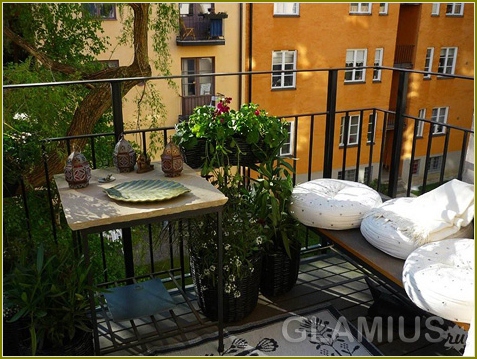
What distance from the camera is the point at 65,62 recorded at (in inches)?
258

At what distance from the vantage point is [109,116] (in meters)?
6.29

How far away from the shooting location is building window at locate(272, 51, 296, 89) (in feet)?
37.1

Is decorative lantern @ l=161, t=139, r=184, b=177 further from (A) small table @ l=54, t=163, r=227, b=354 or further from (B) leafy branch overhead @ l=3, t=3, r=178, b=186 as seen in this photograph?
(B) leafy branch overhead @ l=3, t=3, r=178, b=186

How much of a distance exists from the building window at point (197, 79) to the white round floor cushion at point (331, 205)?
8575mm

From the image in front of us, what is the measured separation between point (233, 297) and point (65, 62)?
17.4 ft

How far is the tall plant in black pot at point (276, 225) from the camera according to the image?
242 centimetres

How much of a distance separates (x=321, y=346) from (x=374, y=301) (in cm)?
43

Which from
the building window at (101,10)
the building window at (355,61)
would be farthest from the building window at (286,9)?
the building window at (101,10)

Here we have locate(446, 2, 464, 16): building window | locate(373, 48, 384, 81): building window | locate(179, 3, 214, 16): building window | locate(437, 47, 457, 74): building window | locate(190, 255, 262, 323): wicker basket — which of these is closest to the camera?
locate(190, 255, 262, 323): wicker basket

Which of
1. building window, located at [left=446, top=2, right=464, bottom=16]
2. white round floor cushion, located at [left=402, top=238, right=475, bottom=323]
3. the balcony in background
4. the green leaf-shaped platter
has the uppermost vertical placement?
building window, located at [left=446, top=2, right=464, bottom=16]

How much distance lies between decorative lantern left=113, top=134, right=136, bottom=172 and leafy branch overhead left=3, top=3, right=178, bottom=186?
6.57 ft

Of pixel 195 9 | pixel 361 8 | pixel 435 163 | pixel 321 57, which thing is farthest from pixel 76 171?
pixel 435 163

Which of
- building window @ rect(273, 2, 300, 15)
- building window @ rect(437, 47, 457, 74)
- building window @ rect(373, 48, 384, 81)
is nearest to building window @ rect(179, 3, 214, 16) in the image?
building window @ rect(273, 2, 300, 15)

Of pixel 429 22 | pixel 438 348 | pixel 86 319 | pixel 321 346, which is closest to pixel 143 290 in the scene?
pixel 86 319
